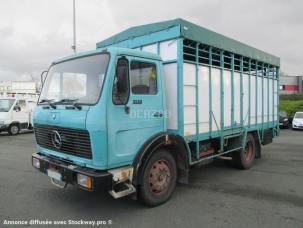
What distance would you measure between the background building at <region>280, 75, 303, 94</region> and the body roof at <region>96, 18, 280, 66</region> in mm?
47969

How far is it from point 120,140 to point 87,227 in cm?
134

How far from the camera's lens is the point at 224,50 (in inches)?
248

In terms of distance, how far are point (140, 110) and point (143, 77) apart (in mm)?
550

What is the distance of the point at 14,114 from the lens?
54.9 feet

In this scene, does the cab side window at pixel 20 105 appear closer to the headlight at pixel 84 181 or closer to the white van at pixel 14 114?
the white van at pixel 14 114

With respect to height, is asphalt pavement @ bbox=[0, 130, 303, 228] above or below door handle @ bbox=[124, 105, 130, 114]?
below

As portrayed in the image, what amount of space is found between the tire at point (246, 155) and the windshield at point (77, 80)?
458 cm

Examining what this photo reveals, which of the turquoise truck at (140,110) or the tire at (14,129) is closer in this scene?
the turquoise truck at (140,110)

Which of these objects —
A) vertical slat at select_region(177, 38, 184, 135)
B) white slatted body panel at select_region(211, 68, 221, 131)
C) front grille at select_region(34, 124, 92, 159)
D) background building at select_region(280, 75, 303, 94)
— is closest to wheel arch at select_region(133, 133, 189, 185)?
vertical slat at select_region(177, 38, 184, 135)

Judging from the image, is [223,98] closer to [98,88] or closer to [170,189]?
[170,189]

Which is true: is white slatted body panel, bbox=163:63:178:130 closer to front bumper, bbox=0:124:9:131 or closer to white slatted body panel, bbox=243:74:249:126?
white slatted body panel, bbox=243:74:249:126

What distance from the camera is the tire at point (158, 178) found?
15.0 ft

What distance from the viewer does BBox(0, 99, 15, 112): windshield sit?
16.5 meters

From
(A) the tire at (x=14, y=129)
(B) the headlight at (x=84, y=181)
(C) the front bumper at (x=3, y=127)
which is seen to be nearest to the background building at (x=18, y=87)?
(A) the tire at (x=14, y=129)
